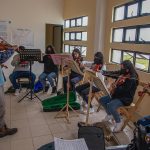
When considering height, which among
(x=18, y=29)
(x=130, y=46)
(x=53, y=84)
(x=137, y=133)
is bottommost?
(x=53, y=84)

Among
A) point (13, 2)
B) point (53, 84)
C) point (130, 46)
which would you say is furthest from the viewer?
point (13, 2)

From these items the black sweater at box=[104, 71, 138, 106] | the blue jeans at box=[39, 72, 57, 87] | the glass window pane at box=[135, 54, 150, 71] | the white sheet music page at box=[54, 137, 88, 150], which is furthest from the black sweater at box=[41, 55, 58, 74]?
the white sheet music page at box=[54, 137, 88, 150]

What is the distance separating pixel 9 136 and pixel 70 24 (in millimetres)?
5046

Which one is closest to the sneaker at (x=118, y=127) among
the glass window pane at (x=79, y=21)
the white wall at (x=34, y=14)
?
the glass window pane at (x=79, y=21)

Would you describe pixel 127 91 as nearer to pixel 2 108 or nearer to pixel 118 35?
pixel 2 108

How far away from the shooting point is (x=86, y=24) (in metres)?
5.96

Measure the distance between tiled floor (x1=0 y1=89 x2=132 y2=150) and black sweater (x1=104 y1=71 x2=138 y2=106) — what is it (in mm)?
700

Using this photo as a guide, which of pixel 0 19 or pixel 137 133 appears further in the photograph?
pixel 0 19

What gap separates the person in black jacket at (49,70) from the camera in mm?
4832

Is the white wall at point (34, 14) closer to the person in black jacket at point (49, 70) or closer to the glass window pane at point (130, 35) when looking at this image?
the person in black jacket at point (49, 70)

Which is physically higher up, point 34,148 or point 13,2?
point 13,2

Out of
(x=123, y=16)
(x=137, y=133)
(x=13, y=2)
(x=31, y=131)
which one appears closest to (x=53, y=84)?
(x=31, y=131)

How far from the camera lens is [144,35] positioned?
3797mm

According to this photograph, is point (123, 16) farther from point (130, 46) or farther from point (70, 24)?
point (70, 24)
